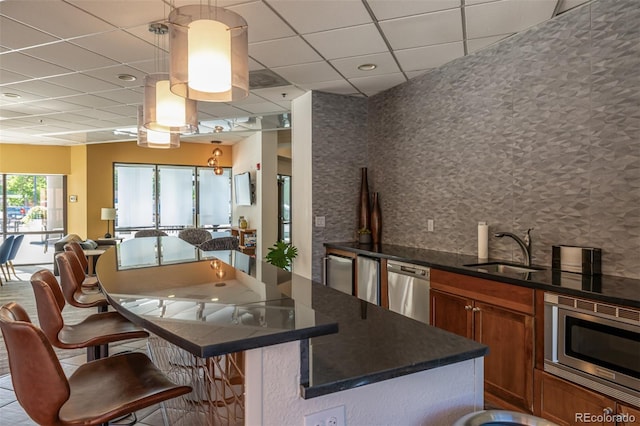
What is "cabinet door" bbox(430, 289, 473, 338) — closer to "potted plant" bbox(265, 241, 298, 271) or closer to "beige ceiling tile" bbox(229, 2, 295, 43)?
"potted plant" bbox(265, 241, 298, 271)

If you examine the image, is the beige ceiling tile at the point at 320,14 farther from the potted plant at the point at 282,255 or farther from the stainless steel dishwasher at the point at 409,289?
the potted plant at the point at 282,255

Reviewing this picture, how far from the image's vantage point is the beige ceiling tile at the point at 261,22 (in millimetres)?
2742

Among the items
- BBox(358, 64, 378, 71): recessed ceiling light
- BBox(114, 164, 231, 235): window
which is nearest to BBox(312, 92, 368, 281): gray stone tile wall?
BBox(358, 64, 378, 71): recessed ceiling light

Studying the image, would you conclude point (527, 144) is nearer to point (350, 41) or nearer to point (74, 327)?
point (350, 41)

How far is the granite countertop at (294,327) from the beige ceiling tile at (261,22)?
1880 mm

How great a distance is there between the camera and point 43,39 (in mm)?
3270

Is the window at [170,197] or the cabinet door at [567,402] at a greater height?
the window at [170,197]

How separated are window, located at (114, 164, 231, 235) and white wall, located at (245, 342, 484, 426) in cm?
961

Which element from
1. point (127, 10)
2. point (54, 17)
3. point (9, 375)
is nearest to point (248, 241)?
point (9, 375)

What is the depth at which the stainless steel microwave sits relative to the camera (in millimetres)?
1891

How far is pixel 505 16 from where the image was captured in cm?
284

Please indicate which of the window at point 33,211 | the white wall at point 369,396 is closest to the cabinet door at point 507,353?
the white wall at point 369,396

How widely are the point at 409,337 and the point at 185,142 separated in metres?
9.70

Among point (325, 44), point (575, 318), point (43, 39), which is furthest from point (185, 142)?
point (575, 318)
